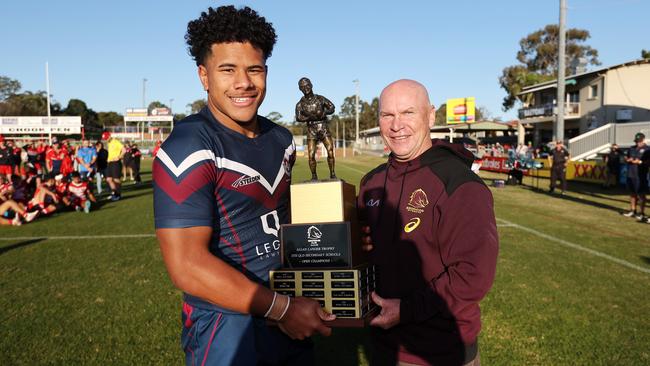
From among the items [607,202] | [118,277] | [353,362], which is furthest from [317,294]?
[607,202]

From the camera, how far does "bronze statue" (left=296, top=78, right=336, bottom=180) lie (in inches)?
123

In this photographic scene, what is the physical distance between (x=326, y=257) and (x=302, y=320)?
1.12 feet

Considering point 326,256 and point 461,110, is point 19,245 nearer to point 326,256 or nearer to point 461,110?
point 326,256

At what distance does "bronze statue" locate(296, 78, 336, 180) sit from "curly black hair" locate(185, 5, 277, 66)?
0.76m

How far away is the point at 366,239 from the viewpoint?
2.67 m

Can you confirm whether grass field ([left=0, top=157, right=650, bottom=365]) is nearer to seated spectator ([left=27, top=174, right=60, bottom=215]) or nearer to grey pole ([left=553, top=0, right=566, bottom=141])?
seated spectator ([left=27, top=174, right=60, bottom=215])

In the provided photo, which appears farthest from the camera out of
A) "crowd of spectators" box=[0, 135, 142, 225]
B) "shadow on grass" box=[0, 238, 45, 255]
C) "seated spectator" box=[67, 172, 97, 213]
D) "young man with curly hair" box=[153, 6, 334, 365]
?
"seated spectator" box=[67, 172, 97, 213]

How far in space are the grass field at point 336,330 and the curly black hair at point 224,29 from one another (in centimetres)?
329

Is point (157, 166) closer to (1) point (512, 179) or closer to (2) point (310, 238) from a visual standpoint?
(2) point (310, 238)

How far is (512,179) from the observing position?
22.3m

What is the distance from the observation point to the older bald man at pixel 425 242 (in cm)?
237

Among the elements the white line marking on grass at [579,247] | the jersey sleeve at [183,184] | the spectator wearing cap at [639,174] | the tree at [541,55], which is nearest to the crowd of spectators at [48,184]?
the white line marking on grass at [579,247]

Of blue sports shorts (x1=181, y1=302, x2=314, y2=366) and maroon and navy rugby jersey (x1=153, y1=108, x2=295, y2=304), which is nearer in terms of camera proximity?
maroon and navy rugby jersey (x1=153, y1=108, x2=295, y2=304)

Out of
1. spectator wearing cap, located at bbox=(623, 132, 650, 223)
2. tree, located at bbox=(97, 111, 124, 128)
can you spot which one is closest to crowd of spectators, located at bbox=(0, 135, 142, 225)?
spectator wearing cap, located at bbox=(623, 132, 650, 223)
